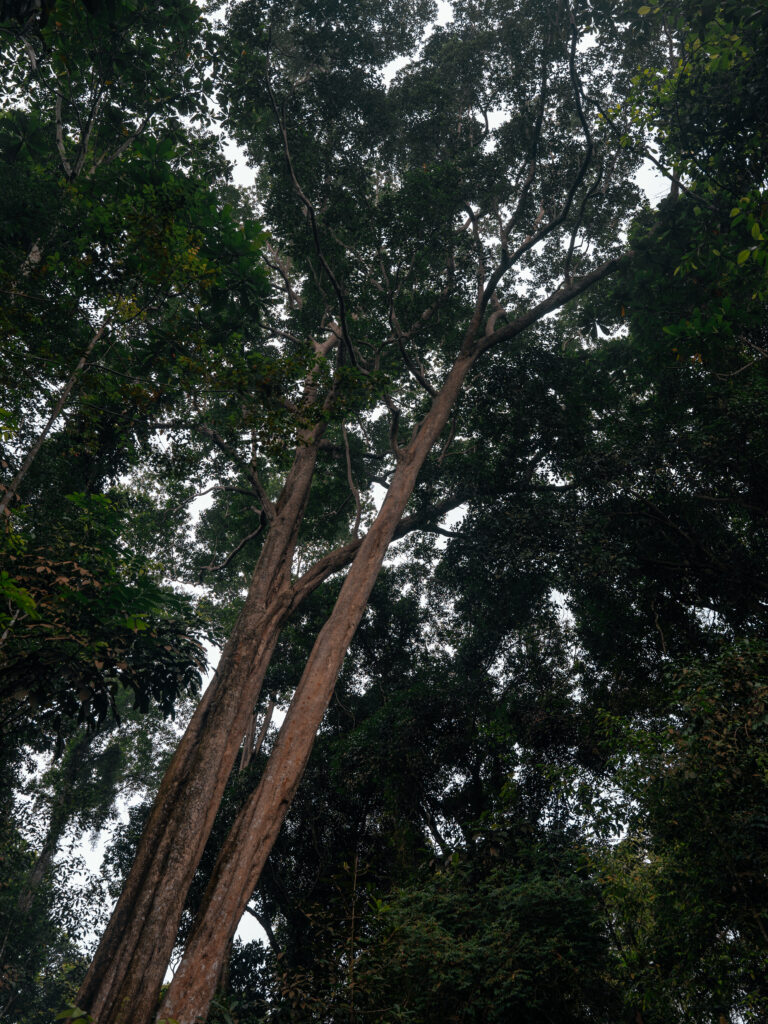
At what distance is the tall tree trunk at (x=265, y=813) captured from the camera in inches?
195

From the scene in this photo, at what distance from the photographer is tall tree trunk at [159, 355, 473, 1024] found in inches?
195

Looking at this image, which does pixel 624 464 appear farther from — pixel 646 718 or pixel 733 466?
pixel 646 718

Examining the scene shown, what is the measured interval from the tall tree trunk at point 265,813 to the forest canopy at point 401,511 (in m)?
0.04

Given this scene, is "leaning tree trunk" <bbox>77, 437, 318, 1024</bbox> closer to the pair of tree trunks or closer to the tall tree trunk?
the pair of tree trunks

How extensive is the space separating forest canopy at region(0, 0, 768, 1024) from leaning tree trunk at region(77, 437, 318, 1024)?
4 centimetres

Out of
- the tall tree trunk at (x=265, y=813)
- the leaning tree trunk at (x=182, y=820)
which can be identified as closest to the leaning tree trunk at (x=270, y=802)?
the tall tree trunk at (x=265, y=813)

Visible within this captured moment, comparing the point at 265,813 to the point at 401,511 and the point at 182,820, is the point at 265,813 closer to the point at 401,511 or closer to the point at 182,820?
the point at 182,820

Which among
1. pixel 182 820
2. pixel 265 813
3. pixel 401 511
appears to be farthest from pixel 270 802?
pixel 401 511

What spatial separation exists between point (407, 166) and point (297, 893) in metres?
15.6

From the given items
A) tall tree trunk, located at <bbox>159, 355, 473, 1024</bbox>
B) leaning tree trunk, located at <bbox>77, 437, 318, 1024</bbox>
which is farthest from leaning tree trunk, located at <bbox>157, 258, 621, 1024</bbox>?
leaning tree trunk, located at <bbox>77, 437, 318, 1024</bbox>

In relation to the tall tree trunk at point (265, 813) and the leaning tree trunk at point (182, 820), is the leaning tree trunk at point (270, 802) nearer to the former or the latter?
the tall tree trunk at point (265, 813)

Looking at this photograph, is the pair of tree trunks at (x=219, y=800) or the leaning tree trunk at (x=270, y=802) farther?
the pair of tree trunks at (x=219, y=800)

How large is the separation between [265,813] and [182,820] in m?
1.28

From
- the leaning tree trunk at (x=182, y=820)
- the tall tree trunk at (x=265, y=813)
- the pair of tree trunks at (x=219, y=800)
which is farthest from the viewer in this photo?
the leaning tree trunk at (x=182, y=820)
